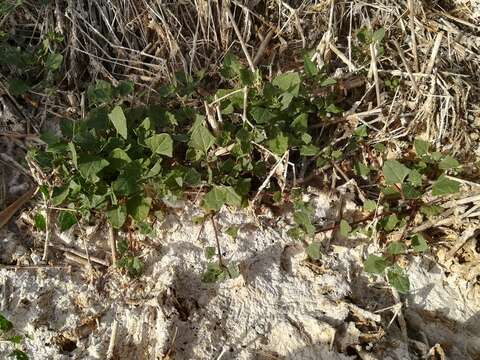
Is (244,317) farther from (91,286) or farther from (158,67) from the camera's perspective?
(158,67)

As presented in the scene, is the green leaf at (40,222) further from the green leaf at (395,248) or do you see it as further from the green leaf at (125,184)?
the green leaf at (395,248)

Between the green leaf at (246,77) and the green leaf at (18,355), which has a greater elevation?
the green leaf at (246,77)

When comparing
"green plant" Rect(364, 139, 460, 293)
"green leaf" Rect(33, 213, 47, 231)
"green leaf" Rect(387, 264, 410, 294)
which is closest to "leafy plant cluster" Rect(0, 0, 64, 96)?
"green leaf" Rect(33, 213, 47, 231)

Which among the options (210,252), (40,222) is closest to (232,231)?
(210,252)

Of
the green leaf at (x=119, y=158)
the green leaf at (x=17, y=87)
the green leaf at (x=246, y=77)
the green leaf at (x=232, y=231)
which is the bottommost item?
the green leaf at (x=232, y=231)

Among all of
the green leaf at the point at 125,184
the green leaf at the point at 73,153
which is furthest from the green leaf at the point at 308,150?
the green leaf at the point at 73,153

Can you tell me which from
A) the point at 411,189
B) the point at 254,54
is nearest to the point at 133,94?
the point at 254,54

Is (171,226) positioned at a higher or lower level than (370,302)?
higher
